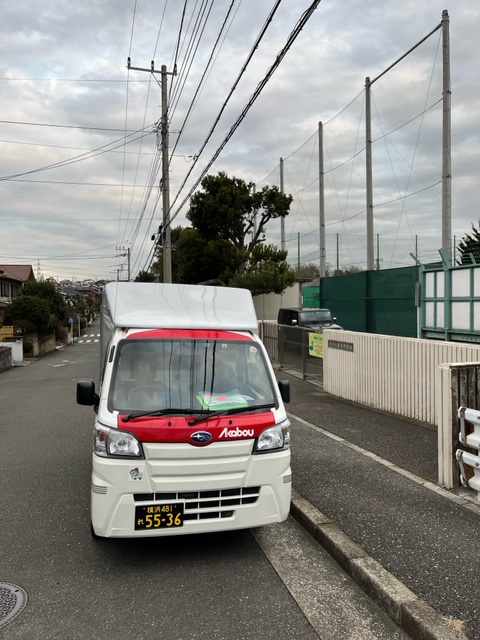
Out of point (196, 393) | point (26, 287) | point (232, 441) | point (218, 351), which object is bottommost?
point (232, 441)

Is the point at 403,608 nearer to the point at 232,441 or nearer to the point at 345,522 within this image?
the point at 345,522

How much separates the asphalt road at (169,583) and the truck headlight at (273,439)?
900 millimetres

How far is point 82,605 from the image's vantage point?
3162mm

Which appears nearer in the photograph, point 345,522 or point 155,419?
point 155,419

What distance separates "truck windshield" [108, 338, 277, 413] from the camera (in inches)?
155

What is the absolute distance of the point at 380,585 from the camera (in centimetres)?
320

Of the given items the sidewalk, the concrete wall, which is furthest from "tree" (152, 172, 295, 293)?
the sidewalk

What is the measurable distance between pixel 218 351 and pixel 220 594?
192 centimetres

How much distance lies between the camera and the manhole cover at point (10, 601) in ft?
9.89

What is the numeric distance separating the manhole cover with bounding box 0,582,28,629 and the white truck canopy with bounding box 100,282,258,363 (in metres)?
2.13

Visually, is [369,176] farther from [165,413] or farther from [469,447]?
[165,413]

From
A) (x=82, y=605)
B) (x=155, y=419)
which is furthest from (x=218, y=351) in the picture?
(x=82, y=605)

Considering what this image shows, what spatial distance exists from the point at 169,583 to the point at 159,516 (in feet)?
1.53

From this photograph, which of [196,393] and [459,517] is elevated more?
[196,393]
